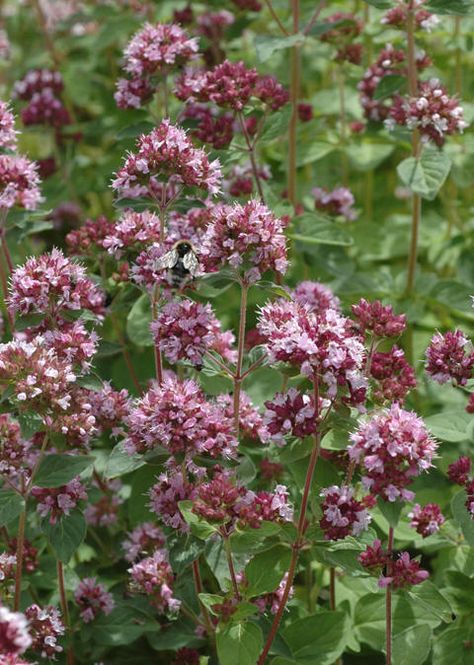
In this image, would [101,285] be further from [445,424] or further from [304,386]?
[445,424]

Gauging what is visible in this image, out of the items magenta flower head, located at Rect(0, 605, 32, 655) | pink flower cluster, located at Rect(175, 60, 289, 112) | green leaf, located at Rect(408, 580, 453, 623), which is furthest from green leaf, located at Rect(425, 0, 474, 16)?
magenta flower head, located at Rect(0, 605, 32, 655)

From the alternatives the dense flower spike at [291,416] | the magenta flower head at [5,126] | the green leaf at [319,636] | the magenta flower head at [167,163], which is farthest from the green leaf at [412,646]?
the magenta flower head at [5,126]

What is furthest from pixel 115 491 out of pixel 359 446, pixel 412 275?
pixel 412 275

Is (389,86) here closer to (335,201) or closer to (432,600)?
(335,201)

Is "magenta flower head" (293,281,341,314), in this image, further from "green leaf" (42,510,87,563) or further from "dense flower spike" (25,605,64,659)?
"dense flower spike" (25,605,64,659)

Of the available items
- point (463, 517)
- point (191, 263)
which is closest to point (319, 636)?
point (463, 517)
